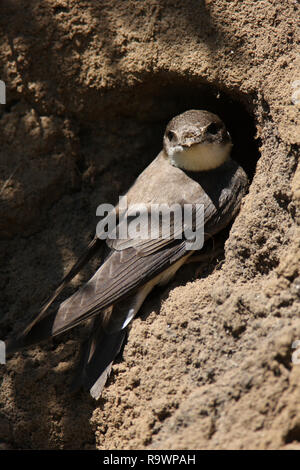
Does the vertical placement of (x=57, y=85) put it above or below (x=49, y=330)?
above

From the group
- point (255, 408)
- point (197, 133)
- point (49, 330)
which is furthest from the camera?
point (197, 133)

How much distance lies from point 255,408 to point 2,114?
2068 mm

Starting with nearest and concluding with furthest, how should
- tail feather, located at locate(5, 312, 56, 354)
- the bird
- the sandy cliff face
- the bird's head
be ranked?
the sandy cliff face → tail feather, located at locate(5, 312, 56, 354) → the bird → the bird's head

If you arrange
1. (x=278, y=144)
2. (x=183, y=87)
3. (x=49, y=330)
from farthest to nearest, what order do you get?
(x=183, y=87) < (x=278, y=144) < (x=49, y=330)

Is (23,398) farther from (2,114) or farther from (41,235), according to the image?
(2,114)

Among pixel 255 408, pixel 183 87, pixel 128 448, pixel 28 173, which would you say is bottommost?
pixel 128 448

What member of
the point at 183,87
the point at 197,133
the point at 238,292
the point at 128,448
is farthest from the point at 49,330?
the point at 183,87

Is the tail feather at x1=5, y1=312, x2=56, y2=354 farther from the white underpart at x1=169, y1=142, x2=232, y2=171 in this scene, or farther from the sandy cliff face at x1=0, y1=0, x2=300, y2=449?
the white underpart at x1=169, y1=142, x2=232, y2=171

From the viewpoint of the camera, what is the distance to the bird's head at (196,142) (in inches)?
121

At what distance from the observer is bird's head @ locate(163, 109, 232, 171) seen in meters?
3.08

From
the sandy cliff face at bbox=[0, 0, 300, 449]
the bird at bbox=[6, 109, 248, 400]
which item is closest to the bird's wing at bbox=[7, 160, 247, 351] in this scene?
the bird at bbox=[6, 109, 248, 400]

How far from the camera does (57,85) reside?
3227 millimetres

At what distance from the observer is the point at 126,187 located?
3.42 metres

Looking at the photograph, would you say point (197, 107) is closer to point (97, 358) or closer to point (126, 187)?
point (126, 187)
